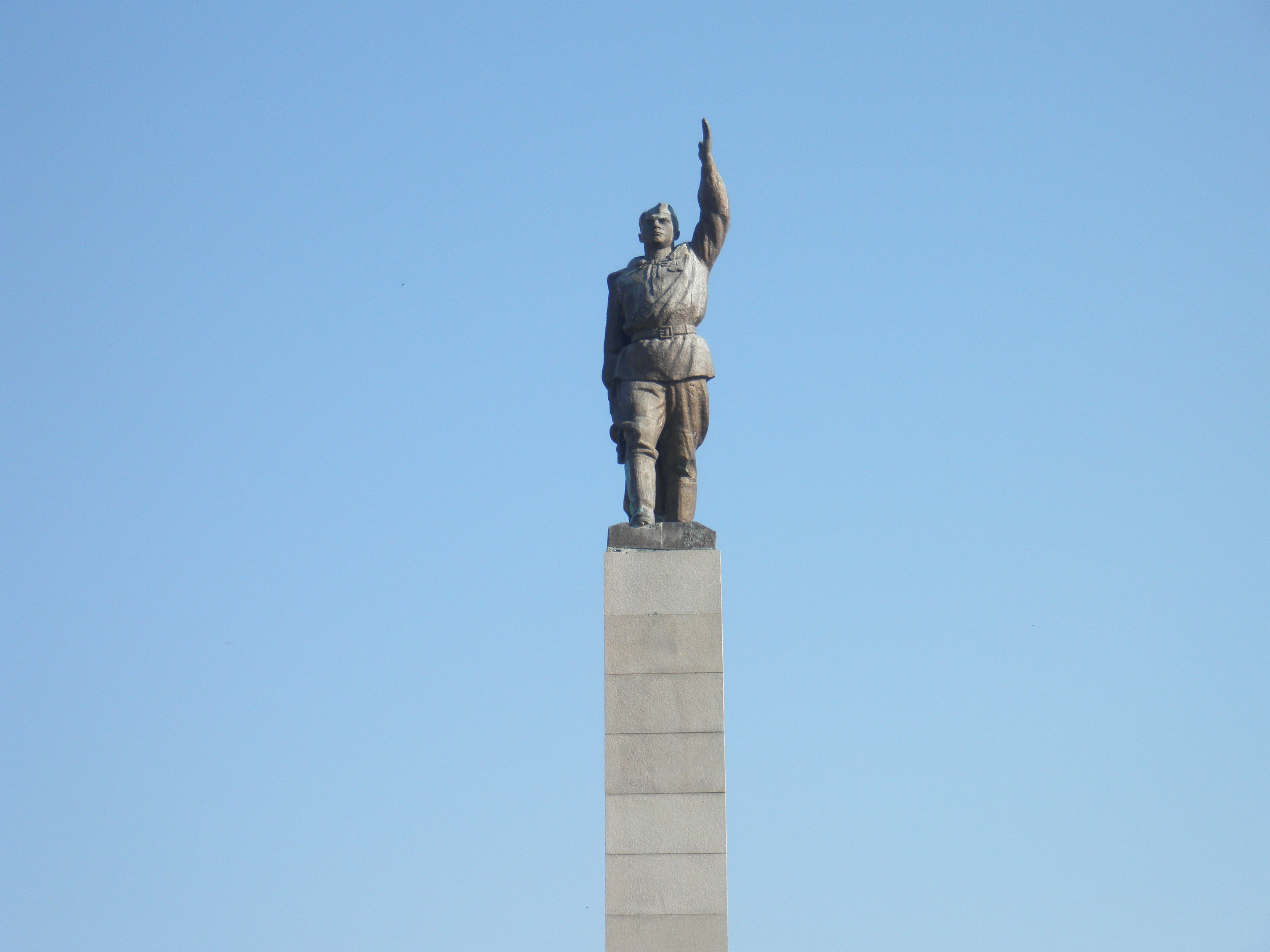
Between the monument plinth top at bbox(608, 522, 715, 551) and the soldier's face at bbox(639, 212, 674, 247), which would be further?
the soldier's face at bbox(639, 212, 674, 247)

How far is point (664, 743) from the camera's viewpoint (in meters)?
15.1

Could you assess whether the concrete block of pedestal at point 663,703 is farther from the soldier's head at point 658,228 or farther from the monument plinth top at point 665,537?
the soldier's head at point 658,228

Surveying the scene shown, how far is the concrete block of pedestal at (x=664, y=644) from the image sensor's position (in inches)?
602

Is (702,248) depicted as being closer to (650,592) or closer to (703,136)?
(703,136)

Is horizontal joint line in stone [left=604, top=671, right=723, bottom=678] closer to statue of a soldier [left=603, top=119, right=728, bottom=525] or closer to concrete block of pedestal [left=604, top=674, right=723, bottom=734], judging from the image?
concrete block of pedestal [left=604, top=674, right=723, bottom=734]

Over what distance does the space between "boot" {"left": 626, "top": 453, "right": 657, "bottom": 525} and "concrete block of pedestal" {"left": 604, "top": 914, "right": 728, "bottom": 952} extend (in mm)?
3654

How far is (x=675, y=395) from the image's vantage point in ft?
54.1

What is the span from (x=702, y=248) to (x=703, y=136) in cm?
113

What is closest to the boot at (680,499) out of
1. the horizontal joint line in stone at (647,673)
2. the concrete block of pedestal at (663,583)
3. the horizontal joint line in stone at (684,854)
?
the concrete block of pedestal at (663,583)

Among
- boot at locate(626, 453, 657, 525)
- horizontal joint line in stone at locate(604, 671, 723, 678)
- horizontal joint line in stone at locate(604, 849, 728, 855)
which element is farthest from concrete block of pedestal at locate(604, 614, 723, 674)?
horizontal joint line in stone at locate(604, 849, 728, 855)

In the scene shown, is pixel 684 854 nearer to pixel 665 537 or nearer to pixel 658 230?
pixel 665 537

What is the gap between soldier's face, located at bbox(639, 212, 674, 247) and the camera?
55.6 ft

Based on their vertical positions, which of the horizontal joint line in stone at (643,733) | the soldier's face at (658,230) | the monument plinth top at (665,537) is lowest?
the horizontal joint line in stone at (643,733)

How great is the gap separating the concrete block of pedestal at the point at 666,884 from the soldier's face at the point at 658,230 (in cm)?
608
